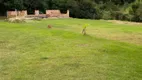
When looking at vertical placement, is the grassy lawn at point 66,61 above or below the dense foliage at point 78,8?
above

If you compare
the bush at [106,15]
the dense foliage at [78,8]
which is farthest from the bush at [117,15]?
the bush at [106,15]

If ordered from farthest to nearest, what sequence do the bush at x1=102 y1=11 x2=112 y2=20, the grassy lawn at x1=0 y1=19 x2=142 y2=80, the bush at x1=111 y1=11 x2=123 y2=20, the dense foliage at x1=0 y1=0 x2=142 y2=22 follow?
the bush at x1=111 y1=11 x2=123 y2=20
the bush at x1=102 y1=11 x2=112 y2=20
the dense foliage at x1=0 y1=0 x2=142 y2=22
the grassy lawn at x1=0 y1=19 x2=142 y2=80

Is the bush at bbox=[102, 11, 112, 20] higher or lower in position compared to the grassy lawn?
lower

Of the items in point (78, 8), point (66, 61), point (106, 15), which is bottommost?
point (106, 15)

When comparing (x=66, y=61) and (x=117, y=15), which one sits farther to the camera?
(x=117, y=15)

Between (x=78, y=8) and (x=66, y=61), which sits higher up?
(x=66, y=61)

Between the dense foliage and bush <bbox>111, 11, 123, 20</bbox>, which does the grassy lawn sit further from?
bush <bbox>111, 11, 123, 20</bbox>

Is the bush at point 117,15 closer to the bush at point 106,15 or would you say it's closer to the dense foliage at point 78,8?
the dense foliage at point 78,8

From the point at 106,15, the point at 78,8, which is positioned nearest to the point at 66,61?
the point at 78,8

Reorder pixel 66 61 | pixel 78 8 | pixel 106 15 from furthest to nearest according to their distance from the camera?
pixel 106 15 → pixel 78 8 → pixel 66 61

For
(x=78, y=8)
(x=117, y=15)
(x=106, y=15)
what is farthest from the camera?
(x=106, y=15)

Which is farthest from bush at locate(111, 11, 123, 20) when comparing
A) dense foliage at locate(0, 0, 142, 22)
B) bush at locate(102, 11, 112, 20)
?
bush at locate(102, 11, 112, 20)

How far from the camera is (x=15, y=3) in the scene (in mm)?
34344

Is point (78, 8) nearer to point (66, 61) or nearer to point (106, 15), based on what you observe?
point (106, 15)
